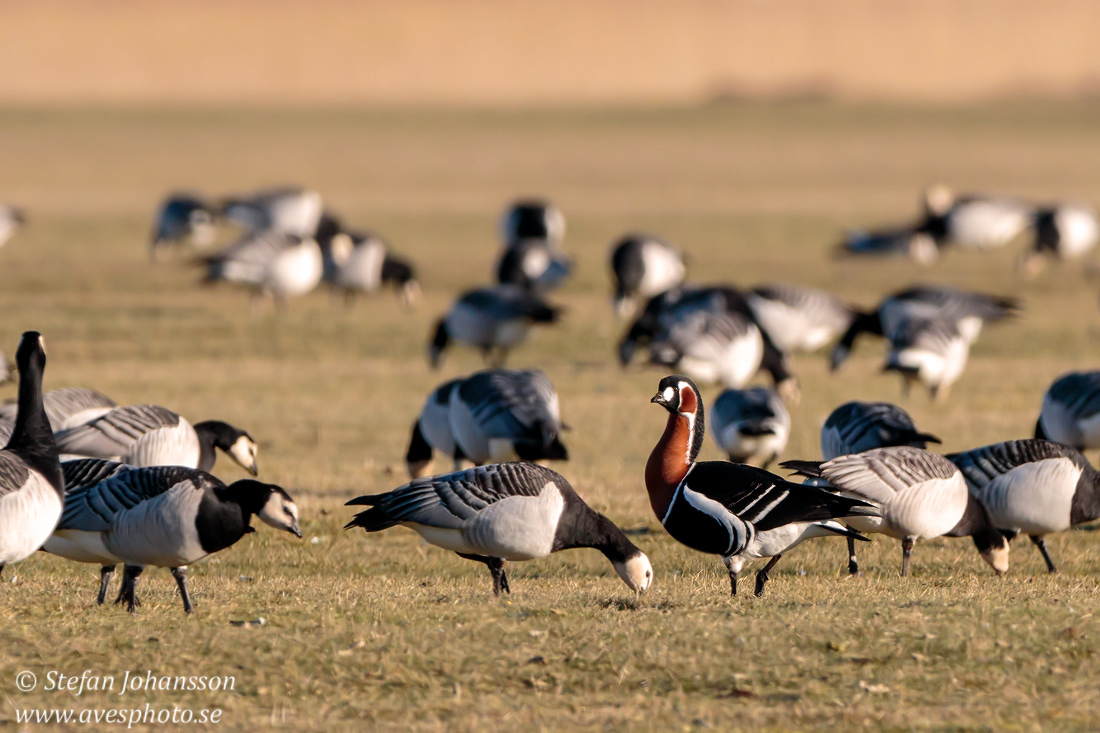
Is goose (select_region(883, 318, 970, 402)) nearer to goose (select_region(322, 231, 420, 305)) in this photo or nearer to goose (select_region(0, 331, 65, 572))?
goose (select_region(0, 331, 65, 572))

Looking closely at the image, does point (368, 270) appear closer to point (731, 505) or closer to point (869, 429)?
point (869, 429)

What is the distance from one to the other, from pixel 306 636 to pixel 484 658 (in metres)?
0.90

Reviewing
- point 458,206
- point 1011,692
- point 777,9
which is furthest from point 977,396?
point 777,9

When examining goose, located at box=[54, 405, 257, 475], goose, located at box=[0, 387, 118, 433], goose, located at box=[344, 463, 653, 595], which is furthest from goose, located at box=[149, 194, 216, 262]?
goose, located at box=[344, 463, 653, 595]

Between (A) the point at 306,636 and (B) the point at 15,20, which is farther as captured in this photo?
(B) the point at 15,20

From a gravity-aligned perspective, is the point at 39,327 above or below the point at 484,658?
above

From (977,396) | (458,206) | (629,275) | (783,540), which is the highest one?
(458,206)

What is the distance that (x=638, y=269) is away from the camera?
23.8 meters

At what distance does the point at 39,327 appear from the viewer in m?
22.1

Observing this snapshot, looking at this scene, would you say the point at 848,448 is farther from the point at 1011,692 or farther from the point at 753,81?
the point at 753,81

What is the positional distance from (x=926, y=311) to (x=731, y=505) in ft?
36.2

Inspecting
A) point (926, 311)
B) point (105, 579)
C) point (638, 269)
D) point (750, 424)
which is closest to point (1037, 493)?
point (750, 424)

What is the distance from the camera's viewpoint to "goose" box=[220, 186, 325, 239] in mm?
33156

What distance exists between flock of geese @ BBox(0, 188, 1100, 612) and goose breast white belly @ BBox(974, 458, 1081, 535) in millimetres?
13
